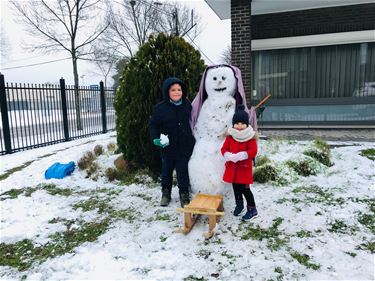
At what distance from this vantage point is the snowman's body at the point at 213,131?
Result: 392 cm

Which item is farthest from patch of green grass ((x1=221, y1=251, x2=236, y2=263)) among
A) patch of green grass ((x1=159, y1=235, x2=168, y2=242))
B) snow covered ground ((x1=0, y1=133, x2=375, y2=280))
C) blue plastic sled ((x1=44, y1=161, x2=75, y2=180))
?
blue plastic sled ((x1=44, y1=161, x2=75, y2=180))

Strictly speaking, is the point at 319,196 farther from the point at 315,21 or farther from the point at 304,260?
the point at 315,21

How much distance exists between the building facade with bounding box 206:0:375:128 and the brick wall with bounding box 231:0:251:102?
2.65ft

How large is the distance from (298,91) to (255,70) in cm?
152

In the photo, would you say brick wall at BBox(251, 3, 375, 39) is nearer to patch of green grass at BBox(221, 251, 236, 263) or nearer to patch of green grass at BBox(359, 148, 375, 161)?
patch of green grass at BBox(359, 148, 375, 161)

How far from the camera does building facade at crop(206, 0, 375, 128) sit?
9125mm

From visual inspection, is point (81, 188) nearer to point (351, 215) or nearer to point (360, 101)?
point (351, 215)

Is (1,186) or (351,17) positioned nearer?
(1,186)

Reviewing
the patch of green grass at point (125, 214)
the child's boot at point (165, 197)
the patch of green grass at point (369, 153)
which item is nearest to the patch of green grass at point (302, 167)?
the patch of green grass at point (369, 153)

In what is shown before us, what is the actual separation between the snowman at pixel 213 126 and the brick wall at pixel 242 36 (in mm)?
4062

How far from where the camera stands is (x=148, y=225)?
3.86 m

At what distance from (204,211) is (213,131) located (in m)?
1.09

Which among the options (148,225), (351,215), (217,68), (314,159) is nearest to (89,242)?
(148,225)

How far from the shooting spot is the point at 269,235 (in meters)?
3.49
